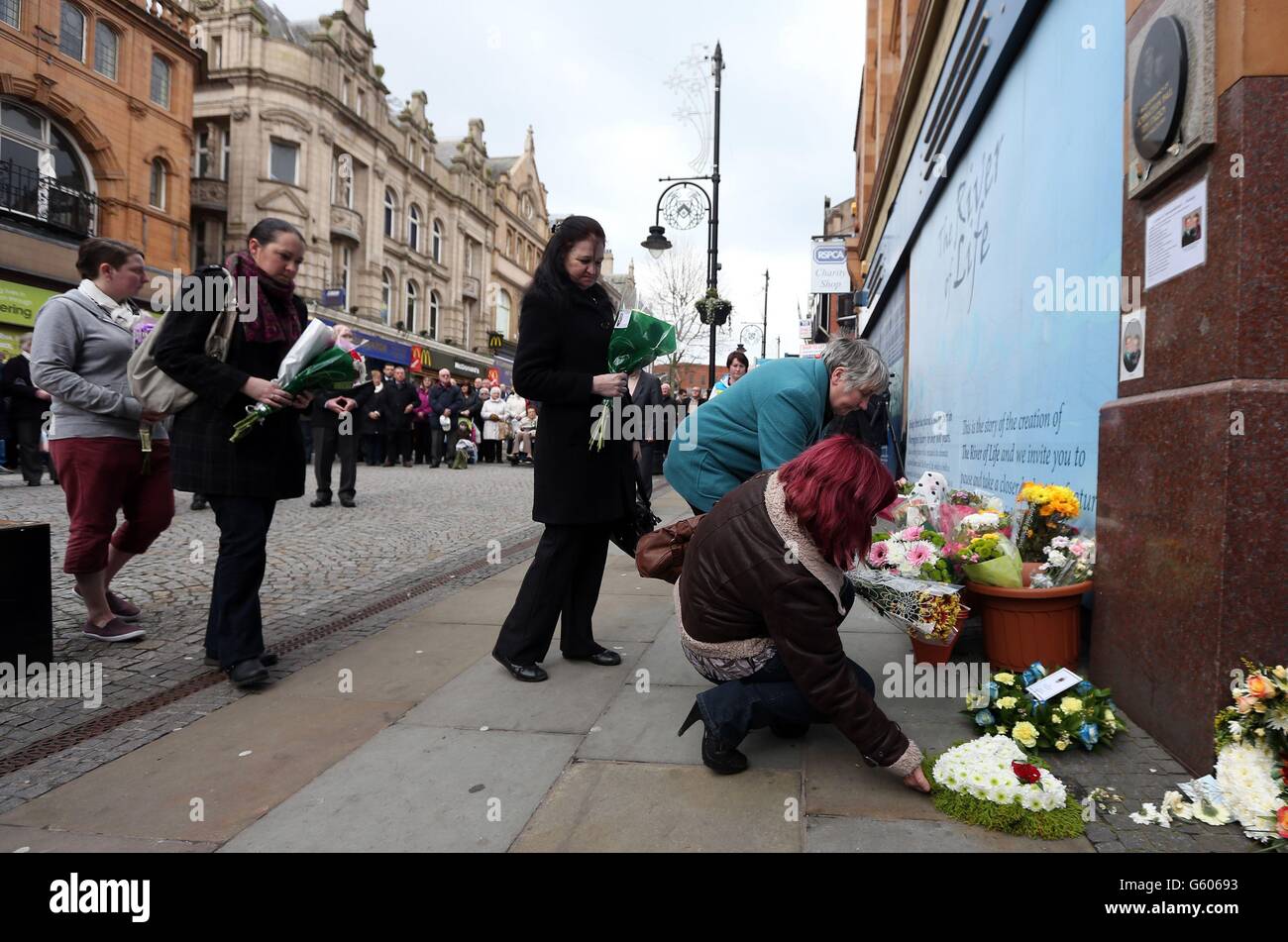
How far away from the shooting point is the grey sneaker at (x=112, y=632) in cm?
386

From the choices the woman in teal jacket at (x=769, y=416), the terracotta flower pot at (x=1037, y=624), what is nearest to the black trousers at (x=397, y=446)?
the woman in teal jacket at (x=769, y=416)

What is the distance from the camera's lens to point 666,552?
299 centimetres

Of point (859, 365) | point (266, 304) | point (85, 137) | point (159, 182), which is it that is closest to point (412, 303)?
point (159, 182)

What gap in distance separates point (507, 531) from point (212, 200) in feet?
90.4

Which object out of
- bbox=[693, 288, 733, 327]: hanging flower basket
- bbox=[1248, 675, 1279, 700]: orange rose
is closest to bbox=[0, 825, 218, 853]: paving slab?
bbox=[1248, 675, 1279, 700]: orange rose

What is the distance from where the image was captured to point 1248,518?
86.5 inches

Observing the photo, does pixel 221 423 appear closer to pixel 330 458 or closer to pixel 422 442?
pixel 330 458

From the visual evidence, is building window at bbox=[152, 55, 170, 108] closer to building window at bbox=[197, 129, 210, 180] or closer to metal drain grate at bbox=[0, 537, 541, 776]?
building window at bbox=[197, 129, 210, 180]

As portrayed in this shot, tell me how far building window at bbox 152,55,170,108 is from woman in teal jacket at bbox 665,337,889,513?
1070 inches

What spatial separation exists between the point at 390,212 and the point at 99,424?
3697 centimetres

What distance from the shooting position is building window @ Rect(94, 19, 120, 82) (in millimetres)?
21453

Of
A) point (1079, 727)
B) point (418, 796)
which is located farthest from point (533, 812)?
point (1079, 727)
